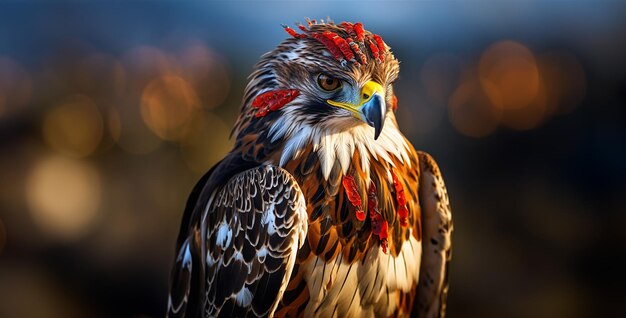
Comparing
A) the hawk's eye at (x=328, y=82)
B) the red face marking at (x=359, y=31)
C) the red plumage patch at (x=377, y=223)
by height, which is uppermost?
the red face marking at (x=359, y=31)

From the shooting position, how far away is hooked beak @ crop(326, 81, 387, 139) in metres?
1.02

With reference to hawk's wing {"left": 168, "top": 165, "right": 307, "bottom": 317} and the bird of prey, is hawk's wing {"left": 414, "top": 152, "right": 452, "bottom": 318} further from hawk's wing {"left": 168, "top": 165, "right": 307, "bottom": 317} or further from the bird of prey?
hawk's wing {"left": 168, "top": 165, "right": 307, "bottom": 317}

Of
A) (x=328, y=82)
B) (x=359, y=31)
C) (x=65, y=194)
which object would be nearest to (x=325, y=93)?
(x=328, y=82)

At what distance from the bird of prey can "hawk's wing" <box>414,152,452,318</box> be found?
60mm

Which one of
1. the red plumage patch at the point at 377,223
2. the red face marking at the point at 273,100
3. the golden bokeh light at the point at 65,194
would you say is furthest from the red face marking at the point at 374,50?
the golden bokeh light at the point at 65,194

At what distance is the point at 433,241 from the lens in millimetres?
1302

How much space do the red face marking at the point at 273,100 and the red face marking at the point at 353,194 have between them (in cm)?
19

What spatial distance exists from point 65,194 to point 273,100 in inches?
28.4

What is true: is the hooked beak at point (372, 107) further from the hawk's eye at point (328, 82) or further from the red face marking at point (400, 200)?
the red face marking at point (400, 200)

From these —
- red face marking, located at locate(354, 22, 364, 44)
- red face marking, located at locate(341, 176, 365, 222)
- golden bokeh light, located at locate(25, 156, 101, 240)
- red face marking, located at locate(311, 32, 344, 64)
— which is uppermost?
red face marking, located at locate(354, 22, 364, 44)

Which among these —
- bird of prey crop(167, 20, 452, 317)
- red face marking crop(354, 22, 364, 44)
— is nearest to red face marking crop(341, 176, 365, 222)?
bird of prey crop(167, 20, 452, 317)

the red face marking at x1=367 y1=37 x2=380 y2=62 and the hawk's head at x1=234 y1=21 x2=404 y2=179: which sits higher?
the red face marking at x1=367 y1=37 x2=380 y2=62

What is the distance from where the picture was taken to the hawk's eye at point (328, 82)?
1080mm

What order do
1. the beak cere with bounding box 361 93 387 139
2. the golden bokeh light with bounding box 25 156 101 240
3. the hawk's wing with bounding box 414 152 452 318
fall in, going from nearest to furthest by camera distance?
the beak cere with bounding box 361 93 387 139 < the hawk's wing with bounding box 414 152 452 318 < the golden bokeh light with bounding box 25 156 101 240
